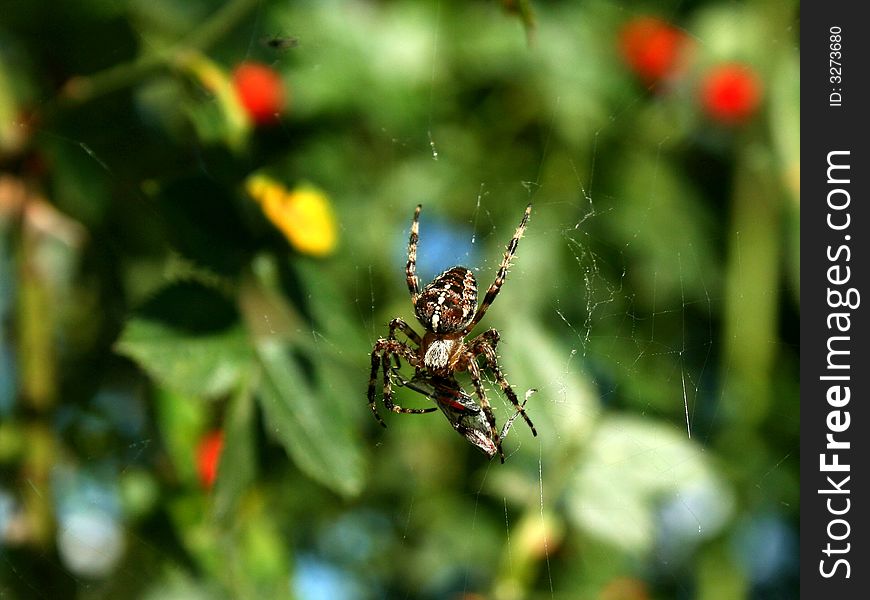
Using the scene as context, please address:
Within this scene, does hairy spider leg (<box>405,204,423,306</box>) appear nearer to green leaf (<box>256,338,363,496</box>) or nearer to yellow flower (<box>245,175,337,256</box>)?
yellow flower (<box>245,175,337,256</box>)

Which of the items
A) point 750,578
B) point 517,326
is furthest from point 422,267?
point 750,578

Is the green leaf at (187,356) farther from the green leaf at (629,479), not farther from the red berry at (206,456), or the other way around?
the green leaf at (629,479)

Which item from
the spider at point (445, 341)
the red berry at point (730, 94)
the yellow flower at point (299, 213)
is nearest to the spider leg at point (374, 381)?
the spider at point (445, 341)

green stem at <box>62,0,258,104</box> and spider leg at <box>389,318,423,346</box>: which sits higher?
→ green stem at <box>62,0,258,104</box>

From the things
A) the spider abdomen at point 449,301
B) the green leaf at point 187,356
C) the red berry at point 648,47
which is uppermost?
the red berry at point 648,47

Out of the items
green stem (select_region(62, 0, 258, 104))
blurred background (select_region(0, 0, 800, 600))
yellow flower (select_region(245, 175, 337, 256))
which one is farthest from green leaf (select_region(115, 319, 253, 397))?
green stem (select_region(62, 0, 258, 104))

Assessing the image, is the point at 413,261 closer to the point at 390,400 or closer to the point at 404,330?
the point at 404,330

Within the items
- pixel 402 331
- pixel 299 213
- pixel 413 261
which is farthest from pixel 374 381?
pixel 299 213

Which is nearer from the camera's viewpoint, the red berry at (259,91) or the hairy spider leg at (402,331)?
the red berry at (259,91)
